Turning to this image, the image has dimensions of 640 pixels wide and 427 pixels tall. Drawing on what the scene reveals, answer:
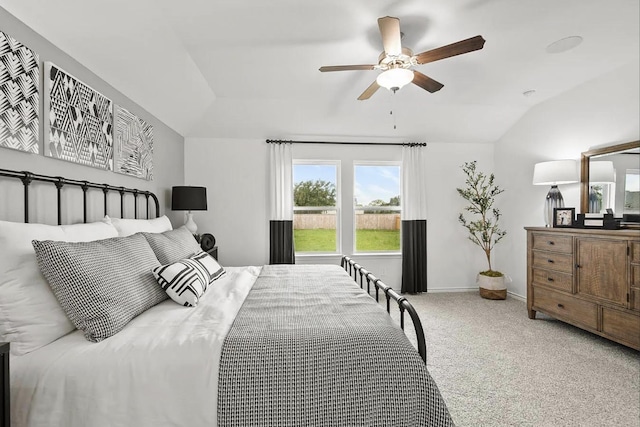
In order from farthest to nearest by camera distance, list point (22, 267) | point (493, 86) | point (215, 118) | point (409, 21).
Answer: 1. point (215, 118)
2. point (493, 86)
3. point (409, 21)
4. point (22, 267)

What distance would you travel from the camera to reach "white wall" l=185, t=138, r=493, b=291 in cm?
450

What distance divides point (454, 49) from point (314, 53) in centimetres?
121

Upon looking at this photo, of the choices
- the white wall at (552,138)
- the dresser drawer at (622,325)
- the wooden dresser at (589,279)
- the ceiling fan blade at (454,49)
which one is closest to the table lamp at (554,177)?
the white wall at (552,138)

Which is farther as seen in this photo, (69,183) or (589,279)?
(589,279)

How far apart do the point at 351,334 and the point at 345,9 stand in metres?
2.10

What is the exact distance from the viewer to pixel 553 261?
10.7 feet

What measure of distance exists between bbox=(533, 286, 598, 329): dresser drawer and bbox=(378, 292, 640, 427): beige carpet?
0.57 ft

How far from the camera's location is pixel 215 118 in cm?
413

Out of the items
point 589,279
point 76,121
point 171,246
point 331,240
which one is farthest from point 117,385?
point 331,240

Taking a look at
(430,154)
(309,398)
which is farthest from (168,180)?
(430,154)

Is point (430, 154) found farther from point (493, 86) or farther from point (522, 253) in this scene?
point (522, 253)

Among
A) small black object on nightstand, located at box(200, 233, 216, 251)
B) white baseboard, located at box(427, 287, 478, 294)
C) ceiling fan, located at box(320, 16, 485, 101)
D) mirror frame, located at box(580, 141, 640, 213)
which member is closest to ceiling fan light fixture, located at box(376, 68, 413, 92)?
ceiling fan, located at box(320, 16, 485, 101)

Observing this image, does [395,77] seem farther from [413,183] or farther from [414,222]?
[414,222]

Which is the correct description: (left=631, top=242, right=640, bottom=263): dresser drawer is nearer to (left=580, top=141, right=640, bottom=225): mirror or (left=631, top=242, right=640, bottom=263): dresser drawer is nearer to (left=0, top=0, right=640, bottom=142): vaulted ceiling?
(left=580, top=141, right=640, bottom=225): mirror
